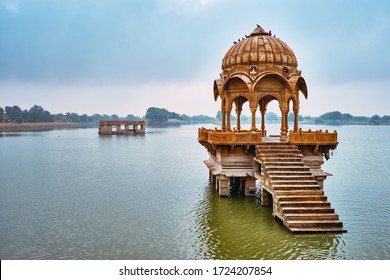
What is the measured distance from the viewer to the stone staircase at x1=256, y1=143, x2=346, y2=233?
550 inches

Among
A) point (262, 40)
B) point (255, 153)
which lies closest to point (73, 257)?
point (255, 153)

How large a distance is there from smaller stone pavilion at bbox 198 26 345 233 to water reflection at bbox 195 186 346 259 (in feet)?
2.92

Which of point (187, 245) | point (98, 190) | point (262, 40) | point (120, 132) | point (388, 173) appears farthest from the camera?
point (120, 132)

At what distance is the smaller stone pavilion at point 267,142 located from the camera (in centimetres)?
1619

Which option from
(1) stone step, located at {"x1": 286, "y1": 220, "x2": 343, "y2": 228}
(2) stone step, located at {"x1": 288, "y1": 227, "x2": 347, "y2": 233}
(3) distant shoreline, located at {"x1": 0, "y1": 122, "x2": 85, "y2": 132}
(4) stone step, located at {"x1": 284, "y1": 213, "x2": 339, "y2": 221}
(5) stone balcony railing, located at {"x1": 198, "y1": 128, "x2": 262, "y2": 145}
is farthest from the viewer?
(3) distant shoreline, located at {"x1": 0, "y1": 122, "x2": 85, "y2": 132}

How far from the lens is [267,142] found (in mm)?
19391

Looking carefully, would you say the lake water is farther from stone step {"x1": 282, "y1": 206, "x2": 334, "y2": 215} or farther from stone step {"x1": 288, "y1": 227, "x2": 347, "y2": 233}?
stone step {"x1": 282, "y1": 206, "x2": 334, "y2": 215}

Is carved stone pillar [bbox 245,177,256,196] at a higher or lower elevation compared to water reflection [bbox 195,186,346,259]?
higher

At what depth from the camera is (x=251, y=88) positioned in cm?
2039

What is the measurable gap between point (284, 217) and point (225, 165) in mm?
5829

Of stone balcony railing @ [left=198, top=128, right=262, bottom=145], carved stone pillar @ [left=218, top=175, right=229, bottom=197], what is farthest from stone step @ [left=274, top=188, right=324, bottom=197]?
carved stone pillar @ [left=218, top=175, right=229, bottom=197]

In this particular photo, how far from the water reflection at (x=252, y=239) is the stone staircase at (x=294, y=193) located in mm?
411
